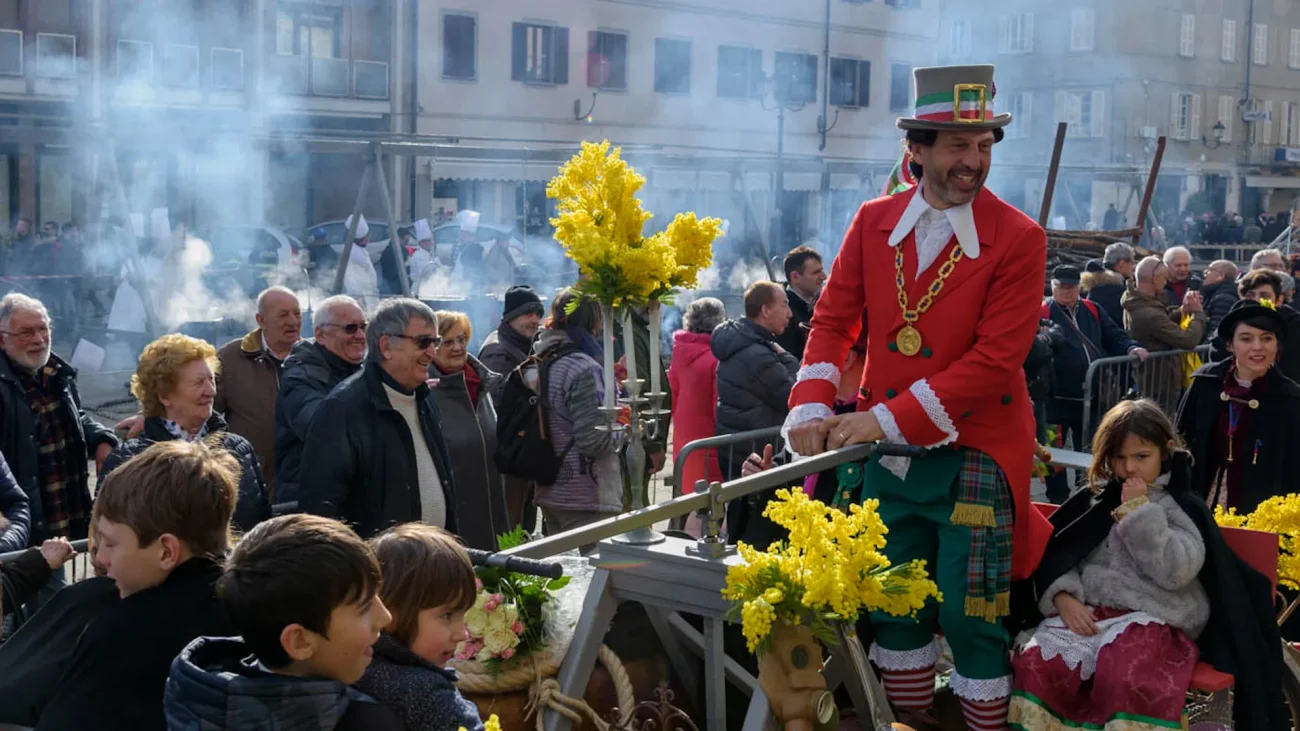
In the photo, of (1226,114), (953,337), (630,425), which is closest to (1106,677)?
(953,337)

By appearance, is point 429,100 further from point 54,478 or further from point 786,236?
point 54,478

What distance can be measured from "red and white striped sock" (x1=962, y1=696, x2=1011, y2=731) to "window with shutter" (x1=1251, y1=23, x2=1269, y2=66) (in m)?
57.8

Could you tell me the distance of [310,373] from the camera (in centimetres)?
650

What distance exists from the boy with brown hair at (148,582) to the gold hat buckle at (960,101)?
2303 mm

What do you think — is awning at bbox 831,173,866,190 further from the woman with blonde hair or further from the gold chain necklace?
the gold chain necklace

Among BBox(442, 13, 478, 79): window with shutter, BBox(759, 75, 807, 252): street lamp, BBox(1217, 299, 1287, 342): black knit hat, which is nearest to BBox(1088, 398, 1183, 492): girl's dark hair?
BBox(1217, 299, 1287, 342): black knit hat

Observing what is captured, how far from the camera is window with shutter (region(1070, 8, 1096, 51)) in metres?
50.3

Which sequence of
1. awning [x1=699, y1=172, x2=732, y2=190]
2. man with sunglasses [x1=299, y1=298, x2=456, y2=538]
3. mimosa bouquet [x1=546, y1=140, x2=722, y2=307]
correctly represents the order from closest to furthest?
1. mimosa bouquet [x1=546, y1=140, x2=722, y2=307]
2. man with sunglasses [x1=299, y1=298, x2=456, y2=538]
3. awning [x1=699, y1=172, x2=732, y2=190]

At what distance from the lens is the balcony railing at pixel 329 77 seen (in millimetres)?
32812

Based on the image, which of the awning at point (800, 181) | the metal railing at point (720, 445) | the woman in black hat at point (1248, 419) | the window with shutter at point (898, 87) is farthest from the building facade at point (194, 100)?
the woman in black hat at point (1248, 419)

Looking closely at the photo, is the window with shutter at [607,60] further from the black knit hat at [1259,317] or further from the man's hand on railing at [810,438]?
the man's hand on railing at [810,438]

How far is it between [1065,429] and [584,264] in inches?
291

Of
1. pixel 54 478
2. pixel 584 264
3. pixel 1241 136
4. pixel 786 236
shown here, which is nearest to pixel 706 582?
pixel 584 264

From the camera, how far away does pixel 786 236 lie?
103 feet
